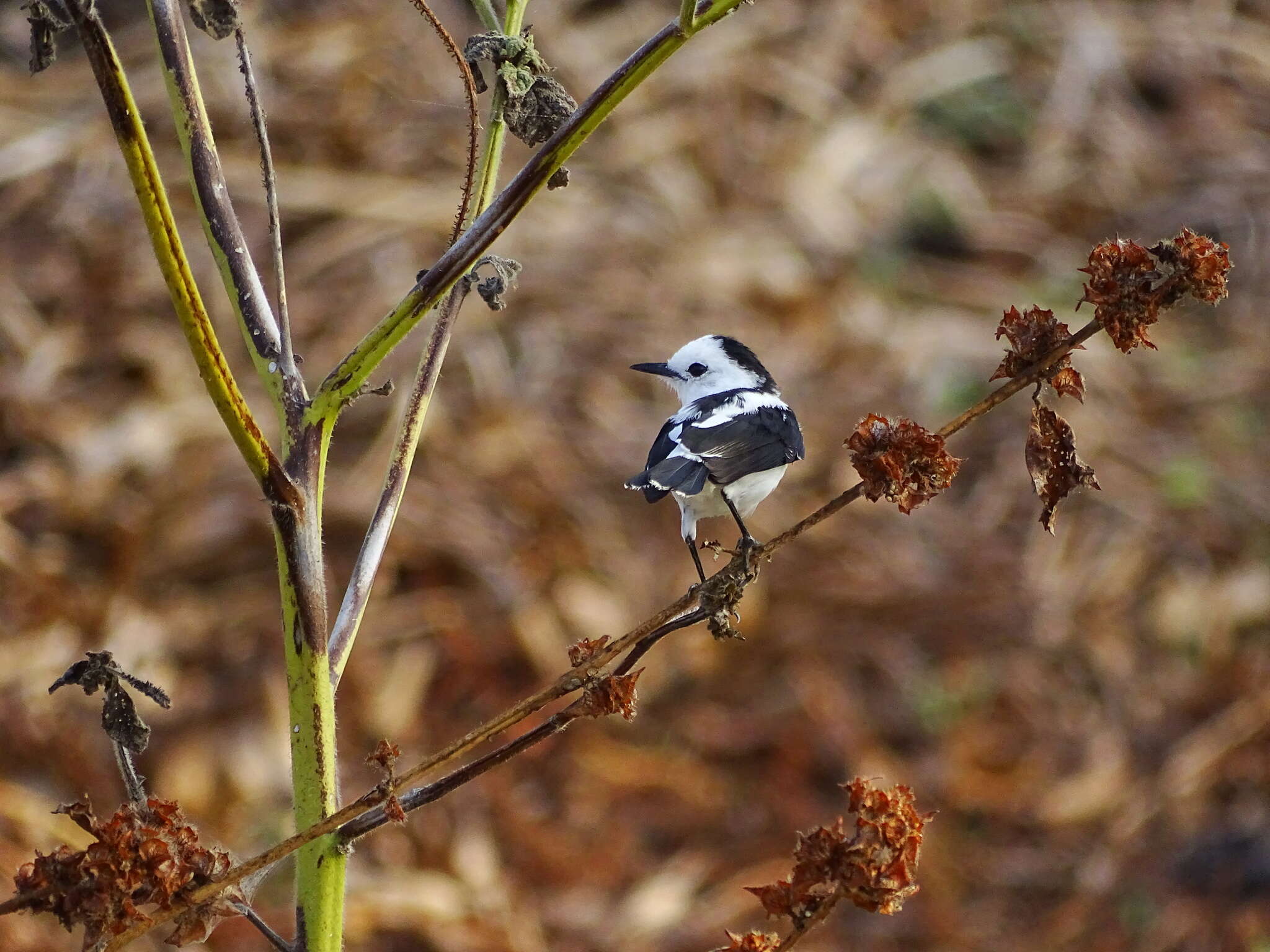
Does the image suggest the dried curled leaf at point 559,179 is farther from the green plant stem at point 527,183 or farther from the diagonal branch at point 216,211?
the diagonal branch at point 216,211

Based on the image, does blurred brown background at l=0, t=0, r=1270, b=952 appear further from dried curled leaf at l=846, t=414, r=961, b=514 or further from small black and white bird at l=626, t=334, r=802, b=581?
dried curled leaf at l=846, t=414, r=961, b=514

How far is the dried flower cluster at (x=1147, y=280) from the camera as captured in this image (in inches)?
63.9

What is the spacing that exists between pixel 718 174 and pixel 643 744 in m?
4.00

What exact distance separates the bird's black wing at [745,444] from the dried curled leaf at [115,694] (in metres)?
1.48

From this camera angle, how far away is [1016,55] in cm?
1002

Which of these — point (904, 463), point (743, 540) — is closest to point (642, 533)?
point (743, 540)

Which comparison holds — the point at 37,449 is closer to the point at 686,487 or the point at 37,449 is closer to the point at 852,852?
the point at 686,487

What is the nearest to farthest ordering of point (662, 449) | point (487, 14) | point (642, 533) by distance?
point (487, 14) < point (662, 449) < point (642, 533)

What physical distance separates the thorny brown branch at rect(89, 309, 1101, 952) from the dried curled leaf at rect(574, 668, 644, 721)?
0.04ft

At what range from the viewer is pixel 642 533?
687 cm

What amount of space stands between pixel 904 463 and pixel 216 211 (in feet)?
2.80

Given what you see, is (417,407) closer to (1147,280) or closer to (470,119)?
(470,119)

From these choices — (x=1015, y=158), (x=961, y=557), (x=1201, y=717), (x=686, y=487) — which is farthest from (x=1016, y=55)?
(x=686, y=487)

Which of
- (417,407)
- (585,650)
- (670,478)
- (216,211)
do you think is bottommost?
(585,650)
